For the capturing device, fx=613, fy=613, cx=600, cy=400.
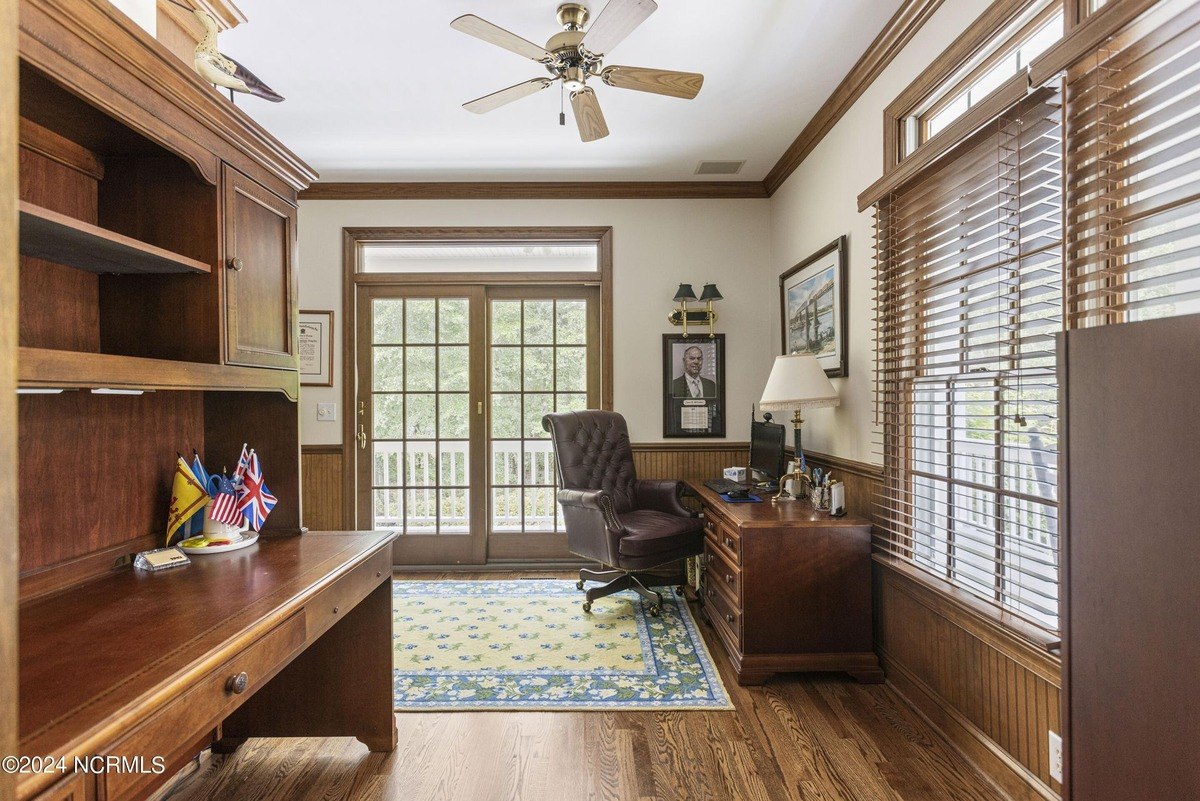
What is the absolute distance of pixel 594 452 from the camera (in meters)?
3.86

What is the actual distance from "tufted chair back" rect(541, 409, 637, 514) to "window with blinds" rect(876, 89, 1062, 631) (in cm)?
164

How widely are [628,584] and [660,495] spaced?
1.98 ft

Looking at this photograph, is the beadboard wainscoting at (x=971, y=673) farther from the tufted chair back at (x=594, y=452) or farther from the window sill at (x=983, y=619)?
the tufted chair back at (x=594, y=452)

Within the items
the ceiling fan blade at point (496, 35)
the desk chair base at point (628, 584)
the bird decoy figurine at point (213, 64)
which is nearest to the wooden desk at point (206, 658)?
the bird decoy figurine at point (213, 64)

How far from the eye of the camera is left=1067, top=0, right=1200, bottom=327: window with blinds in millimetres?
1277

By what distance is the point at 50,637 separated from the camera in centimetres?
119

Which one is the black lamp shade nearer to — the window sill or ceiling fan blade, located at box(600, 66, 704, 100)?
ceiling fan blade, located at box(600, 66, 704, 100)

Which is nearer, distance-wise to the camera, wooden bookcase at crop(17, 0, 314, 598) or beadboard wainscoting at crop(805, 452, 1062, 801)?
wooden bookcase at crop(17, 0, 314, 598)

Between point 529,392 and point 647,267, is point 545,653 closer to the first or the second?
point 529,392

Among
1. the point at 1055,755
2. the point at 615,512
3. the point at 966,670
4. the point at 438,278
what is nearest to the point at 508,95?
the point at 438,278

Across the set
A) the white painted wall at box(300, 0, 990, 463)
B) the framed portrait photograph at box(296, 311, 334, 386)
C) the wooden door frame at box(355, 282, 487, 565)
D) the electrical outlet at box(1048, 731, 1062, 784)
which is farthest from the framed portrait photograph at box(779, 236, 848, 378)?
the framed portrait photograph at box(296, 311, 334, 386)

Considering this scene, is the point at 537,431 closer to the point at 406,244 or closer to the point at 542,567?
the point at 542,567

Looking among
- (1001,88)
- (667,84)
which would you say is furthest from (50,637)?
(1001,88)

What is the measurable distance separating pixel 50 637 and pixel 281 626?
403 mm
